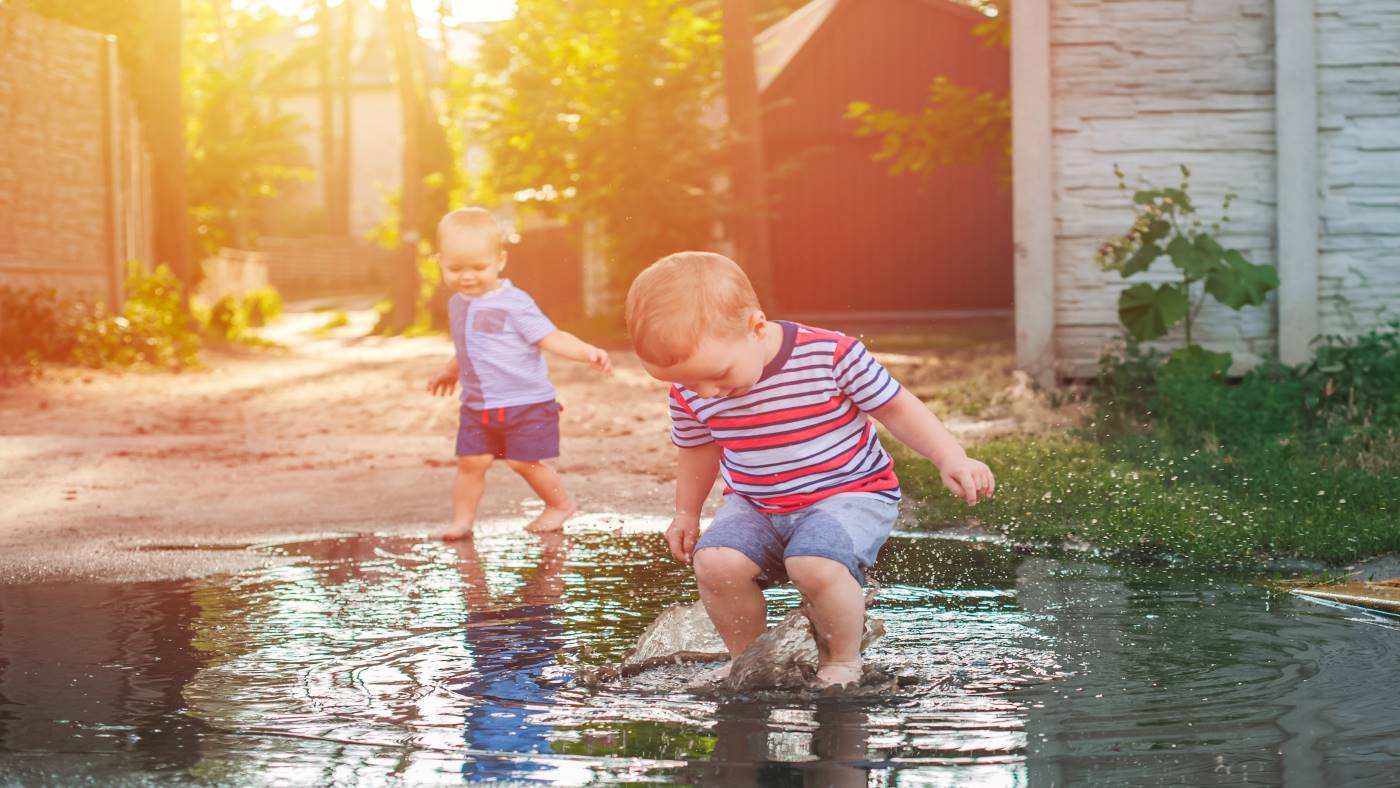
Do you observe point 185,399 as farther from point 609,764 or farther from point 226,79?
point 226,79

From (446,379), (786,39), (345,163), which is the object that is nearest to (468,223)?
(446,379)

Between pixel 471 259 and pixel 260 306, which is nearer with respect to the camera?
pixel 471 259

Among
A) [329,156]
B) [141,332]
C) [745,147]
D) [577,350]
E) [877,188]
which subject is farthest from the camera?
[329,156]

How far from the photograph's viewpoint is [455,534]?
5992mm

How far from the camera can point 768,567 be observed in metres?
3.61

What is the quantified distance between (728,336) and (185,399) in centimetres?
1045

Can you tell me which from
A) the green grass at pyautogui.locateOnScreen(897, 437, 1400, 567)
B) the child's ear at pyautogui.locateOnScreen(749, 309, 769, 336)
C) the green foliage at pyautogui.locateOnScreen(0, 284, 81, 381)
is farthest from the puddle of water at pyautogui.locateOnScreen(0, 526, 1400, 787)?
the green foliage at pyautogui.locateOnScreen(0, 284, 81, 381)

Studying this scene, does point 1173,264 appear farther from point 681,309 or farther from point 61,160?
point 61,160

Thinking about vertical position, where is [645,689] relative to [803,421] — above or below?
below

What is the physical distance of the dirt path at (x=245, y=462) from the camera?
602 cm

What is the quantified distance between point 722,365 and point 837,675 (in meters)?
0.70

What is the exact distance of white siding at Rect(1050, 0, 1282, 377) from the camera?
9.27 meters

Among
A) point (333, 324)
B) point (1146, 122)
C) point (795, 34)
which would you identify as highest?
point (795, 34)

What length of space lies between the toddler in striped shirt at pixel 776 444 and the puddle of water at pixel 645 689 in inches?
9.7
